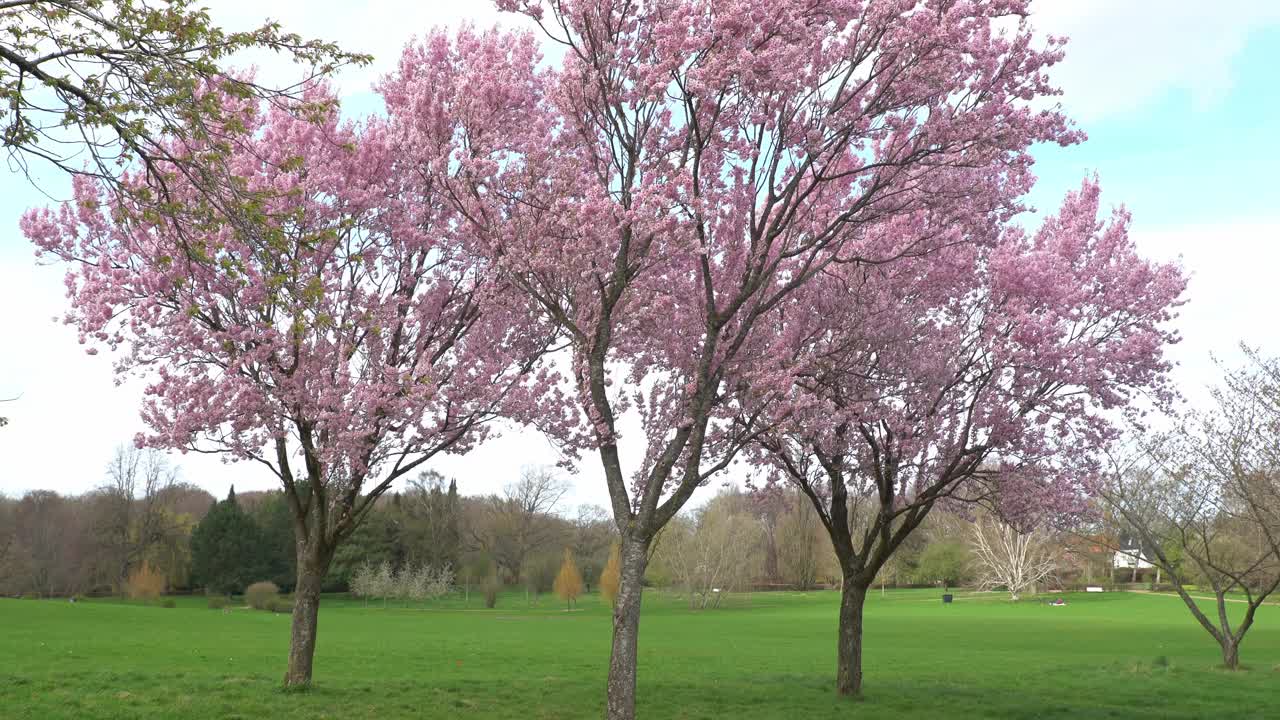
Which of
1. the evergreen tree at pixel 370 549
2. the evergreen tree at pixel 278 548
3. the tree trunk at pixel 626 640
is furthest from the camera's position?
the evergreen tree at pixel 278 548

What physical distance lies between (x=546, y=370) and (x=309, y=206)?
5.11m

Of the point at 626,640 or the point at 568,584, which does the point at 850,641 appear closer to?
the point at 626,640

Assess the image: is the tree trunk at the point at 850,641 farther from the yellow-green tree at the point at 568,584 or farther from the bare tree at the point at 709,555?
the yellow-green tree at the point at 568,584

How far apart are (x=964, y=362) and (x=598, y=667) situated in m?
14.8

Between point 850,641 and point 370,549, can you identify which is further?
→ point 370,549

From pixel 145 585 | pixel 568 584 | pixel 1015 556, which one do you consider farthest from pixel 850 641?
pixel 145 585

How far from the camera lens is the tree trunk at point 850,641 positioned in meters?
18.2

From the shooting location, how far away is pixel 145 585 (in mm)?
71312

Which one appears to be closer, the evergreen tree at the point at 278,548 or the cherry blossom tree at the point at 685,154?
the cherry blossom tree at the point at 685,154

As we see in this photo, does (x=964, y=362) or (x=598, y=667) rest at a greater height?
(x=964, y=362)

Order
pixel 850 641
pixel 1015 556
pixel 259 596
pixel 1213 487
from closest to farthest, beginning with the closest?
pixel 850 641, pixel 1213 487, pixel 259 596, pixel 1015 556

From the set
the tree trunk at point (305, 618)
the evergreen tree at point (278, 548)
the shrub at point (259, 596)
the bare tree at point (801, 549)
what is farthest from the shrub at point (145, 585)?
the tree trunk at point (305, 618)

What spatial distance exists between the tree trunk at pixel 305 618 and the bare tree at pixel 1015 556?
222 ft

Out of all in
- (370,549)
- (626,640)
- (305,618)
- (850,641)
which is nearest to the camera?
(626,640)
